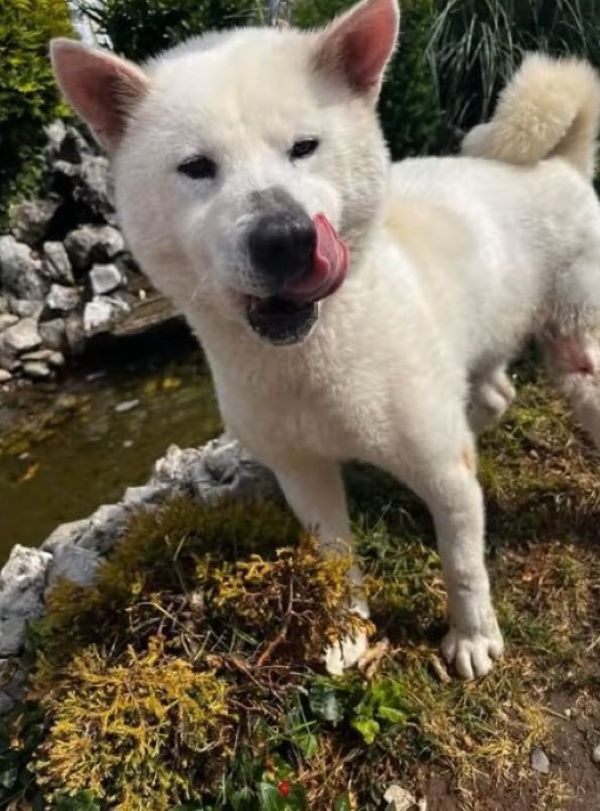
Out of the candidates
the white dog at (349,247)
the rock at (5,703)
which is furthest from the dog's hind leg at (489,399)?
the rock at (5,703)

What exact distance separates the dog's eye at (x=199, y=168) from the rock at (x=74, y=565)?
142 centimetres

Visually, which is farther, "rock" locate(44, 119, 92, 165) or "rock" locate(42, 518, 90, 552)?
"rock" locate(44, 119, 92, 165)

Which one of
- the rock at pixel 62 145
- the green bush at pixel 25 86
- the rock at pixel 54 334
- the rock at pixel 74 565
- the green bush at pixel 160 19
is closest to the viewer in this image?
the rock at pixel 74 565

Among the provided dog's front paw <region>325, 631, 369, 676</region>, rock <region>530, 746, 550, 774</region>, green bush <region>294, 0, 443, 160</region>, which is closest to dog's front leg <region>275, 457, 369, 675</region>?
dog's front paw <region>325, 631, 369, 676</region>

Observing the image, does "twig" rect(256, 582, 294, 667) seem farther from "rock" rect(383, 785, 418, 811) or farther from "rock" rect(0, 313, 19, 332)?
"rock" rect(0, 313, 19, 332)

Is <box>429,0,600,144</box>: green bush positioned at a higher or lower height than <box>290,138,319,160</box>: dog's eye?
lower

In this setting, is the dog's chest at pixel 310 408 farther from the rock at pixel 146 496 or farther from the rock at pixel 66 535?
the rock at pixel 66 535

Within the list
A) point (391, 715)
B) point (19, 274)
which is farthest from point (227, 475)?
Answer: point (19, 274)

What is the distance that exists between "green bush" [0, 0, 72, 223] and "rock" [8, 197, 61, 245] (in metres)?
0.08

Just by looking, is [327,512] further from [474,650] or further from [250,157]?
[250,157]

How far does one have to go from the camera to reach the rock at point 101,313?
17.2ft

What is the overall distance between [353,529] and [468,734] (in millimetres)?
751

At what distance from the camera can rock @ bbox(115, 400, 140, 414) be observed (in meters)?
4.79

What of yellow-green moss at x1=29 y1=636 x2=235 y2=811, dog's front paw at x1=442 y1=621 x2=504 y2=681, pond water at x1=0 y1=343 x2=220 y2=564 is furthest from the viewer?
pond water at x1=0 y1=343 x2=220 y2=564
